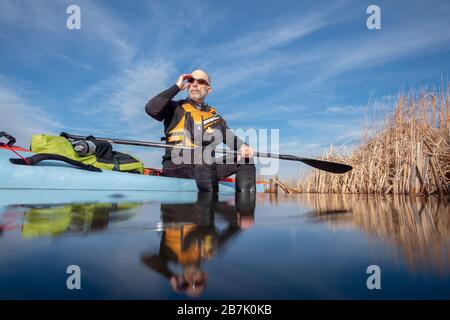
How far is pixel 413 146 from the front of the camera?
458 cm

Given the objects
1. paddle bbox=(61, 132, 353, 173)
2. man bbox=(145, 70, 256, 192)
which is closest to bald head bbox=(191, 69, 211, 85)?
man bbox=(145, 70, 256, 192)

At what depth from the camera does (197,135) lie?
3.96m

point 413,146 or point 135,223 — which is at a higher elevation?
point 413,146

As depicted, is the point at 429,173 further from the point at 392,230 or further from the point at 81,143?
the point at 81,143

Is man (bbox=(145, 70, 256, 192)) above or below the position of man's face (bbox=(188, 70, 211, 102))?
below

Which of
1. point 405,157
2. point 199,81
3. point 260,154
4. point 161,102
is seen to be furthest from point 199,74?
point 405,157

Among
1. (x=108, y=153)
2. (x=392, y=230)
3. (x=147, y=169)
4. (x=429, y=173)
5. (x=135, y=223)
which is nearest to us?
(x=392, y=230)

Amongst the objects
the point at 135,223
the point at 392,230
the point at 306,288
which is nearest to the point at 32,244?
the point at 135,223

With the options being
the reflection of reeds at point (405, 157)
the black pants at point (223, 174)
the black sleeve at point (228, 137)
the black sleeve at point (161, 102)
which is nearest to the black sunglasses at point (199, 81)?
the black sleeve at point (161, 102)

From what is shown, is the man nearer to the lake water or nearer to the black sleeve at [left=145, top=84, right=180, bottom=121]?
the black sleeve at [left=145, top=84, right=180, bottom=121]

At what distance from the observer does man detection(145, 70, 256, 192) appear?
3.67 metres

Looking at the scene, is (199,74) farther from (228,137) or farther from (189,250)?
(189,250)

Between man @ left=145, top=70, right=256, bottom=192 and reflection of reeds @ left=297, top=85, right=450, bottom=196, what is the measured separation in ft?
8.98
